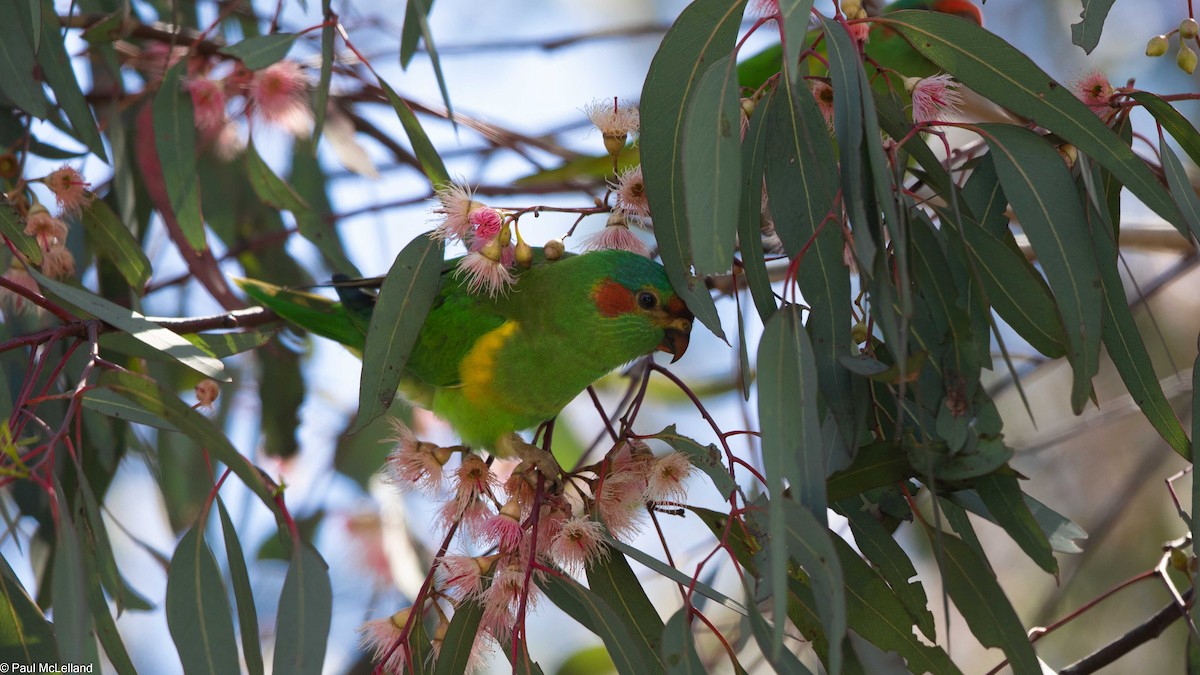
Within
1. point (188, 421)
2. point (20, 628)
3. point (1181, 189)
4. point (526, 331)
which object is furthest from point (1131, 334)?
point (20, 628)

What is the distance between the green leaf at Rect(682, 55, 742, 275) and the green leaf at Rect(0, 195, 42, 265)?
1233 millimetres

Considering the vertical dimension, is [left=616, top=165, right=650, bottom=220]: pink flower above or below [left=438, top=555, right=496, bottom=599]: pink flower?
above

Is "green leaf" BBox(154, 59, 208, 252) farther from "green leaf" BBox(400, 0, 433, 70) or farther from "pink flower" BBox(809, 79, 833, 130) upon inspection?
"pink flower" BBox(809, 79, 833, 130)

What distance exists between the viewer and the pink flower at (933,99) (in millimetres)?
1531

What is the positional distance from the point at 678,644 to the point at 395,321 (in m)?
0.65

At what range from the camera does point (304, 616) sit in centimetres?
124

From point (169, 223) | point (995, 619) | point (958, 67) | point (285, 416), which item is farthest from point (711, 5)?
point (285, 416)

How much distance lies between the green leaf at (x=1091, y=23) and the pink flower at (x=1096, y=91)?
146 mm

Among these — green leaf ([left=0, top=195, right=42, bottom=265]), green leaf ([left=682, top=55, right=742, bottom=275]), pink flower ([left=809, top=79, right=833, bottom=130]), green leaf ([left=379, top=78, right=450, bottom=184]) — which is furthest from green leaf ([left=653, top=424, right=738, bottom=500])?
green leaf ([left=0, top=195, right=42, bottom=265])

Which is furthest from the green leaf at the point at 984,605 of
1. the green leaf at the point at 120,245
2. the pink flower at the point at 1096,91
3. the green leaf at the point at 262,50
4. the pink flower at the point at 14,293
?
the pink flower at the point at 14,293

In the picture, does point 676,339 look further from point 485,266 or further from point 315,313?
point 315,313

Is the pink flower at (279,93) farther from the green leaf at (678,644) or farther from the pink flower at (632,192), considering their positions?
the green leaf at (678,644)

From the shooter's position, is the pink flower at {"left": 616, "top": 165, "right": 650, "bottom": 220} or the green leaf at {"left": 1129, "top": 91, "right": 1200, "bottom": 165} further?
the pink flower at {"left": 616, "top": 165, "right": 650, "bottom": 220}

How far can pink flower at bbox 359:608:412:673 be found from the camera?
1.57 m
